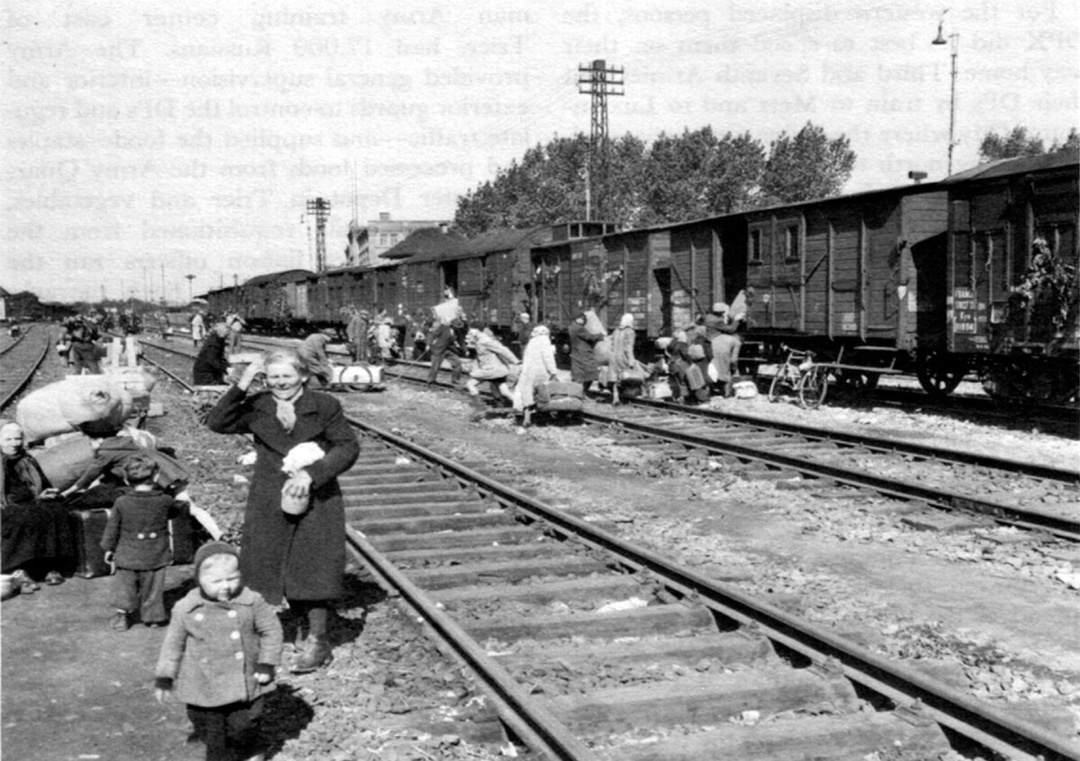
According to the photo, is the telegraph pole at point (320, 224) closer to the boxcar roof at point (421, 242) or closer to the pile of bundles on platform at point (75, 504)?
the boxcar roof at point (421, 242)

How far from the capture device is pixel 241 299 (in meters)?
67.5

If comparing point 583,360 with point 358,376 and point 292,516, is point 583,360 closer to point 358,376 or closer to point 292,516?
point 358,376

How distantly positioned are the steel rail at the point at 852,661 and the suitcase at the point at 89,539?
10.9ft

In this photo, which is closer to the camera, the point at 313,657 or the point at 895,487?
the point at 313,657

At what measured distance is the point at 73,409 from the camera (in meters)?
8.81

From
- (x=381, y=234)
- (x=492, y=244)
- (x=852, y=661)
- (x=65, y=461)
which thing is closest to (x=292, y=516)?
(x=852, y=661)

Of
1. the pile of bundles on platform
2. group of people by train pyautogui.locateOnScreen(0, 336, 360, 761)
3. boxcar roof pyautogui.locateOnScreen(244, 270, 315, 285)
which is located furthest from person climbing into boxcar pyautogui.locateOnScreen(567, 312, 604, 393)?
boxcar roof pyautogui.locateOnScreen(244, 270, 315, 285)

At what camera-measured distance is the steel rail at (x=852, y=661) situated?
4.19 meters

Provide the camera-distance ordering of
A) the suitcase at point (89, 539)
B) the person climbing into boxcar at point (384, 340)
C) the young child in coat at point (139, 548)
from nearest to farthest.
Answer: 1. the young child in coat at point (139, 548)
2. the suitcase at point (89, 539)
3. the person climbing into boxcar at point (384, 340)

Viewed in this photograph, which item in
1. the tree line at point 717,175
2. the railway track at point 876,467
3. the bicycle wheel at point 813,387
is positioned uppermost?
the tree line at point 717,175

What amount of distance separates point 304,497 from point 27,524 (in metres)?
2.98

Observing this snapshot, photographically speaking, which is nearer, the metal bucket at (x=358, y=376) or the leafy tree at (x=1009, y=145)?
the metal bucket at (x=358, y=376)

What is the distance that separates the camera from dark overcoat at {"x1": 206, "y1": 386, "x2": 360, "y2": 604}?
5297 millimetres

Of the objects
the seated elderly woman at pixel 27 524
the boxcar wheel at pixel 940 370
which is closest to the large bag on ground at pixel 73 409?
the seated elderly woman at pixel 27 524
